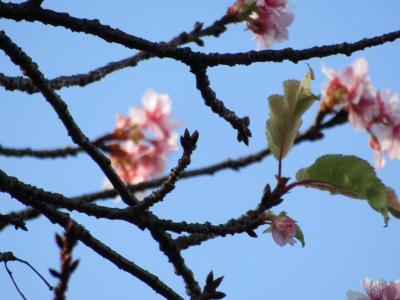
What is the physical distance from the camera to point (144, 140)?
378 cm

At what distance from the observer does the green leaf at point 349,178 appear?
7.12ft

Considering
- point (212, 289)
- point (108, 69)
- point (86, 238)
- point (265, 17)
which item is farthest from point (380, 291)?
point (108, 69)

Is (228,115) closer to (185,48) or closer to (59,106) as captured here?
(185,48)

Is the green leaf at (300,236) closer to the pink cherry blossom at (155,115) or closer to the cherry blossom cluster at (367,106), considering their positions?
the cherry blossom cluster at (367,106)

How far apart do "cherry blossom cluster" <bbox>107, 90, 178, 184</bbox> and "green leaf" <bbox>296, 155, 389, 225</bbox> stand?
137 centimetres

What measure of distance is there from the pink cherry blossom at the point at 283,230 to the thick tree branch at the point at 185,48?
27.1 inches

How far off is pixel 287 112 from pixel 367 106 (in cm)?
112

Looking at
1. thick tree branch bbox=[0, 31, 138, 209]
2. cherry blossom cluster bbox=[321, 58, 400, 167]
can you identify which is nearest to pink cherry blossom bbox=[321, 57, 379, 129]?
cherry blossom cluster bbox=[321, 58, 400, 167]

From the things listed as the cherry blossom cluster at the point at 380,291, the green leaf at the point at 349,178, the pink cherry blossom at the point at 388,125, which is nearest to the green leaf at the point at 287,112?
the green leaf at the point at 349,178

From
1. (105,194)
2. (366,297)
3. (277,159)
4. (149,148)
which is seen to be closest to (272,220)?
(277,159)

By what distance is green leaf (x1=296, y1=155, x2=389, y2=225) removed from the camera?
2170mm

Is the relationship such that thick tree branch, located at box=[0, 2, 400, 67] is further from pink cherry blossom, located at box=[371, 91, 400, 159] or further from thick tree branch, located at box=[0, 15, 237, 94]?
pink cherry blossom, located at box=[371, 91, 400, 159]

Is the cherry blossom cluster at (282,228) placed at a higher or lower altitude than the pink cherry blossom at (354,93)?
lower

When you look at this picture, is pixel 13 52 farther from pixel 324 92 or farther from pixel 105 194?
pixel 324 92
